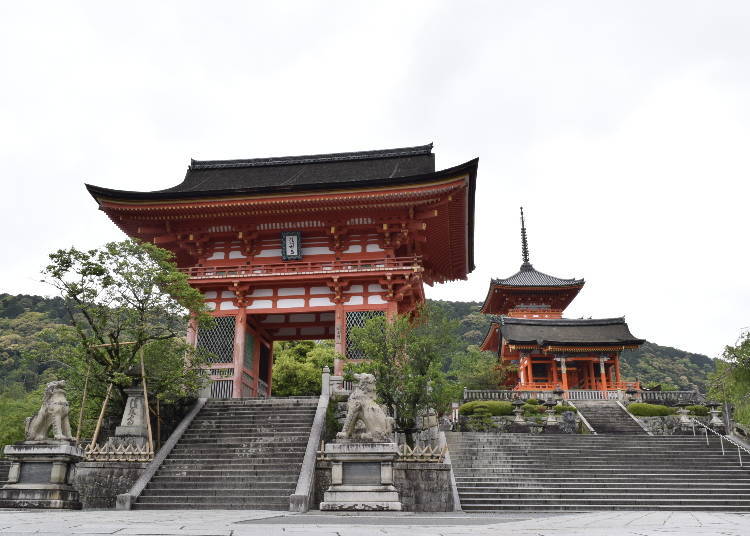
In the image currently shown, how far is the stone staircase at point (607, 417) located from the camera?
78.6 ft

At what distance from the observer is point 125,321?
1577 centimetres

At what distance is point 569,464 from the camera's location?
16.5 metres

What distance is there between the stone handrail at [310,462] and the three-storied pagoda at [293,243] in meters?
3.04

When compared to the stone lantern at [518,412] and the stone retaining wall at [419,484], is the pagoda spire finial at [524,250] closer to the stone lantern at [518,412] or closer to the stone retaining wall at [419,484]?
the stone lantern at [518,412]

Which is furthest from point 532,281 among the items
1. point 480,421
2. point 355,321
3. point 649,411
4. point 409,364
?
point 409,364

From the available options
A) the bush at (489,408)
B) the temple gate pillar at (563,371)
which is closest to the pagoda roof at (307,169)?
the bush at (489,408)

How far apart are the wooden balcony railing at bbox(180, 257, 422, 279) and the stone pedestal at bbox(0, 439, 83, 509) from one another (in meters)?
10.1

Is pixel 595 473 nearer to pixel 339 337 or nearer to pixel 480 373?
pixel 339 337

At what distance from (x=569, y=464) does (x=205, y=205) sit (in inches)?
617

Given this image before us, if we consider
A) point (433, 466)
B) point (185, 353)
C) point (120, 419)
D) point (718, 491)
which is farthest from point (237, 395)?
point (718, 491)

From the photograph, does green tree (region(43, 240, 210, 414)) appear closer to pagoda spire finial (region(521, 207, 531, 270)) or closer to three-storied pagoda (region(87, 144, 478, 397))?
three-storied pagoda (region(87, 144, 478, 397))

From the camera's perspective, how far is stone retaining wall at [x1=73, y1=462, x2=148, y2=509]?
13492 mm

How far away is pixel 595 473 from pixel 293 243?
13.5 m

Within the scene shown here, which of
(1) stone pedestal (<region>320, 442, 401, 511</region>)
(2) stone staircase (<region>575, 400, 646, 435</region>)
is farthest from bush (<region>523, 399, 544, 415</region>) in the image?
(1) stone pedestal (<region>320, 442, 401, 511</region>)
